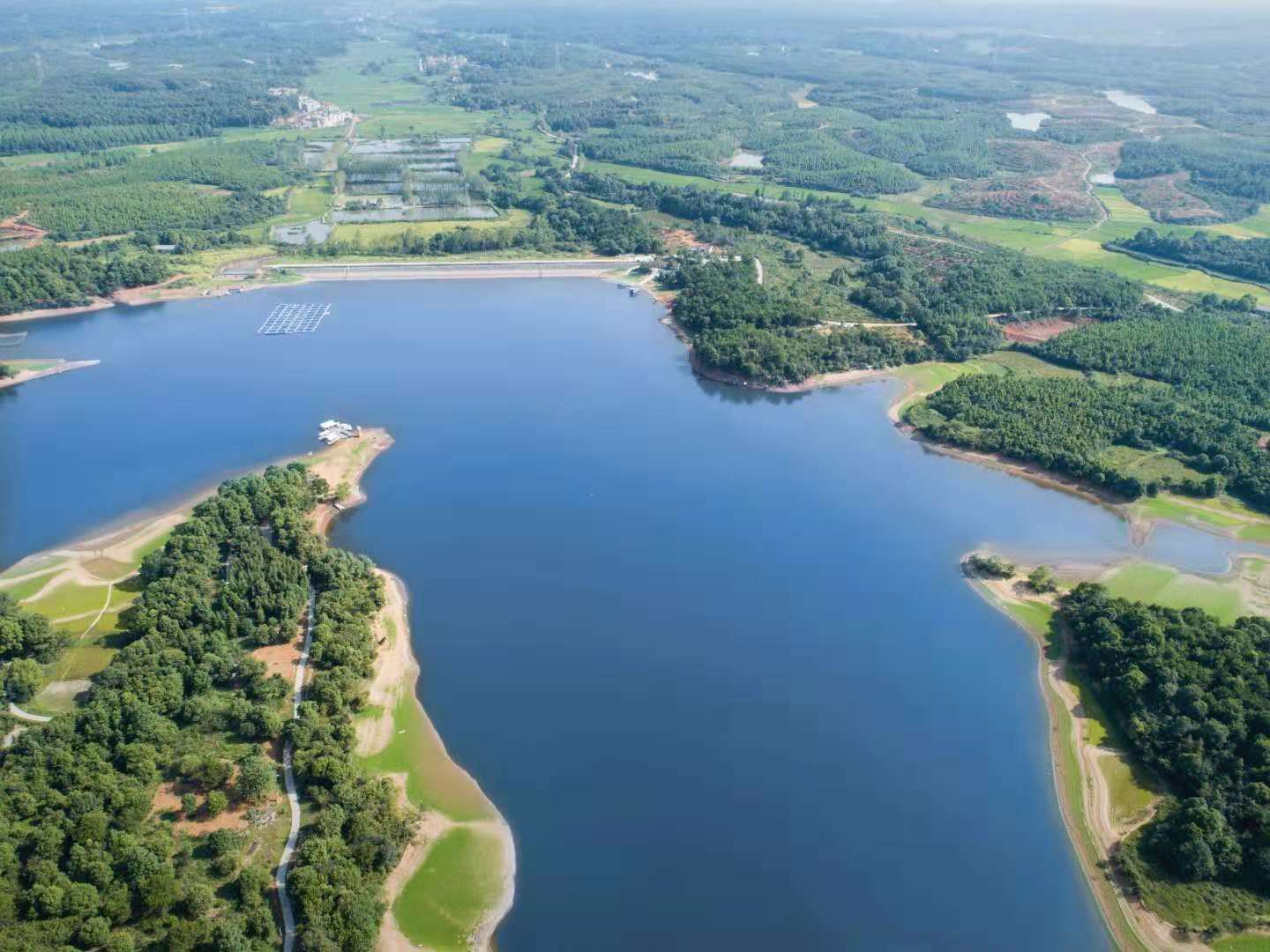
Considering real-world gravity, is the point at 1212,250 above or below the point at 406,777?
above

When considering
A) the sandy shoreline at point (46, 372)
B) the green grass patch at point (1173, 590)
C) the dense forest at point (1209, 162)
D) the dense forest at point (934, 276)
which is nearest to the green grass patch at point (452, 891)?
the green grass patch at point (1173, 590)

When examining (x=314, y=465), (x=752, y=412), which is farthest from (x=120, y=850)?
(x=752, y=412)

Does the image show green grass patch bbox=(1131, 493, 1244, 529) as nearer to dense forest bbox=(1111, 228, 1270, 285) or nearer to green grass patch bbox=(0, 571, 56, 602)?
dense forest bbox=(1111, 228, 1270, 285)

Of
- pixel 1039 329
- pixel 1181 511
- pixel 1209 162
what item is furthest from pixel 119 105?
pixel 1209 162

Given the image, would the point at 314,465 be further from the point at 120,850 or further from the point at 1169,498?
the point at 1169,498

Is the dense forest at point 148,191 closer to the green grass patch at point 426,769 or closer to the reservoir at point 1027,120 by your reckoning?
the green grass patch at point 426,769

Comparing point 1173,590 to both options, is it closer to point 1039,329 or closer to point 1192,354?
point 1192,354

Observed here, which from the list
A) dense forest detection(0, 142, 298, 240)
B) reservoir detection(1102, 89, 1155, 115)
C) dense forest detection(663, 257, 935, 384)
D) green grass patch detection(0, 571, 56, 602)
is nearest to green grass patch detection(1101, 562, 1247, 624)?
dense forest detection(663, 257, 935, 384)
